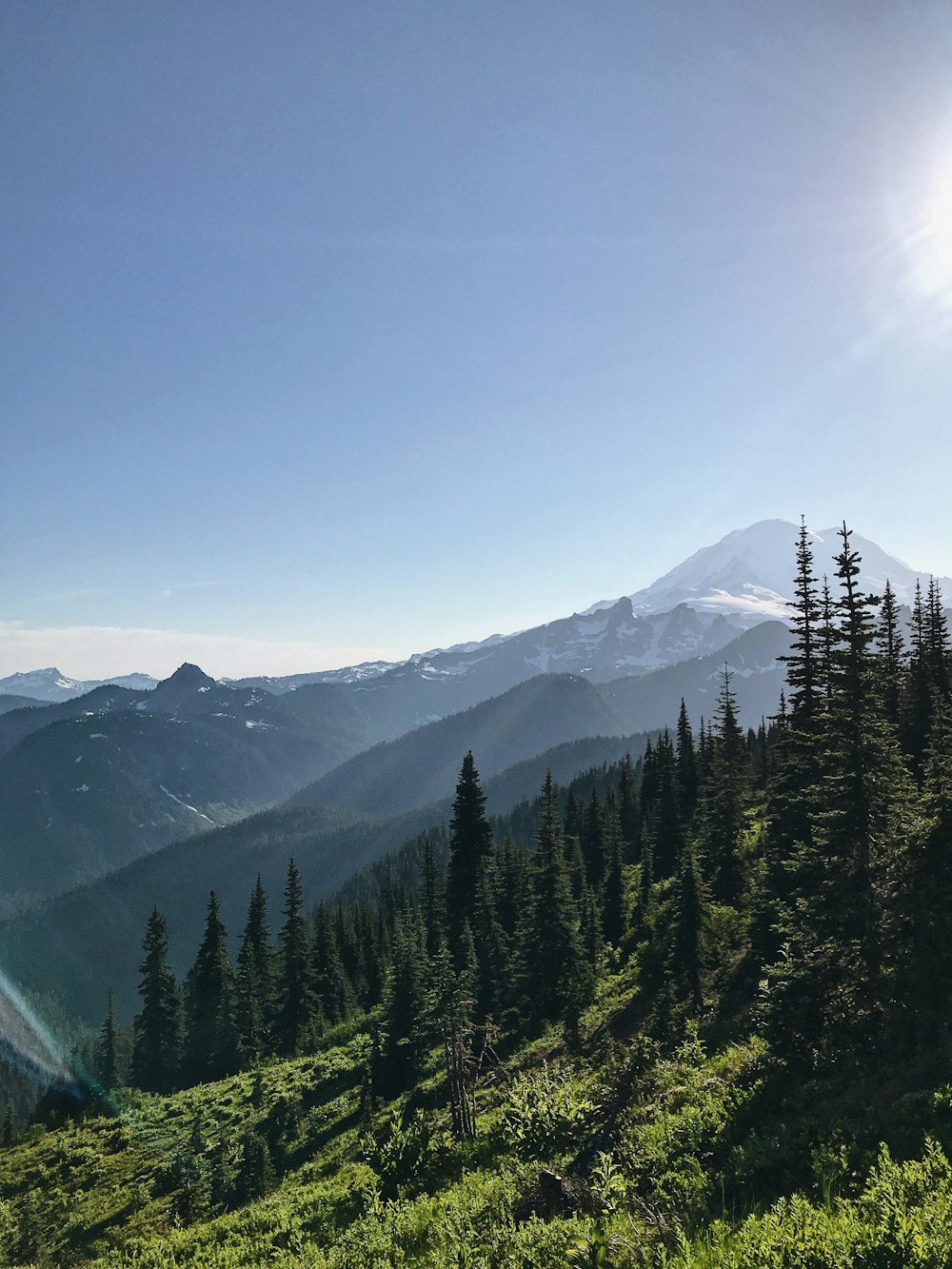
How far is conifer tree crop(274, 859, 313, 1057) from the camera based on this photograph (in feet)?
178

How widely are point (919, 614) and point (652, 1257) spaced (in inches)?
2624

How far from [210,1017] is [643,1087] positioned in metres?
49.0

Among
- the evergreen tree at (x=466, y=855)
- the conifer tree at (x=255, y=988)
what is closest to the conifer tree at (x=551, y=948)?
the evergreen tree at (x=466, y=855)

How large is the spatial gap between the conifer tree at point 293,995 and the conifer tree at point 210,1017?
4405 millimetres

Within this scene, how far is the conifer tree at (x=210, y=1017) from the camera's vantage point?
51156mm

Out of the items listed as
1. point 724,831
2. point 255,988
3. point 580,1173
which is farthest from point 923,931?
point 255,988

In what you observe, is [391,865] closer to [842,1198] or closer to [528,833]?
[528,833]

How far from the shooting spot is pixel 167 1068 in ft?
185

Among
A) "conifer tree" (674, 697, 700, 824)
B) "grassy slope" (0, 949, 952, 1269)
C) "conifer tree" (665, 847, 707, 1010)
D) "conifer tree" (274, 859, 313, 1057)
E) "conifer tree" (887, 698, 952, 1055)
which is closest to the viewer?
"grassy slope" (0, 949, 952, 1269)

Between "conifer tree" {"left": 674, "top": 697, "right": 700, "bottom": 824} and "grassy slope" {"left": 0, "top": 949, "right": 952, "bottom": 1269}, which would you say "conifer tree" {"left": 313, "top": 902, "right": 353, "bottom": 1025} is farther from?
"conifer tree" {"left": 674, "top": 697, "right": 700, "bottom": 824}

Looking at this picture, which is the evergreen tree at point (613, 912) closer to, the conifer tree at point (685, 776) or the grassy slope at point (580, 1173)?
the grassy slope at point (580, 1173)

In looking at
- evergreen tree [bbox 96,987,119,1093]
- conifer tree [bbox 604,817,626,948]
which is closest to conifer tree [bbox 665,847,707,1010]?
conifer tree [bbox 604,817,626,948]

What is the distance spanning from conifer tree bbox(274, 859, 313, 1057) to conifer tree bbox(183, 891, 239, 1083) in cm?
441

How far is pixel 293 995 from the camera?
56688 mm
